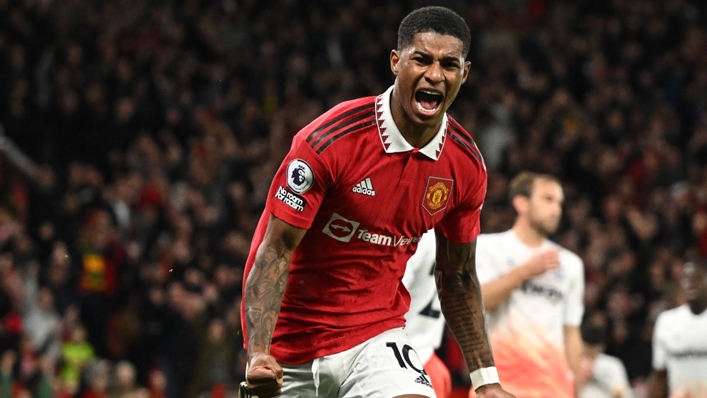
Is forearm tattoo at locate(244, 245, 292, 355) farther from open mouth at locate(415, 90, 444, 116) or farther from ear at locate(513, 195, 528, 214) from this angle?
ear at locate(513, 195, 528, 214)

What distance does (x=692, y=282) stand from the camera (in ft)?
28.2

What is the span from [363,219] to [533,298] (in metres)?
3.13

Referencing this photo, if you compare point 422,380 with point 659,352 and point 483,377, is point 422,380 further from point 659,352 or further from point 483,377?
point 659,352

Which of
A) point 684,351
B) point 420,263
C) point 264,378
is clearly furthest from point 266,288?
point 684,351

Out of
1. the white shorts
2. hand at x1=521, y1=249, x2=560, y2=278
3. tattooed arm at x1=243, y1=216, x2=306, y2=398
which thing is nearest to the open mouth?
tattooed arm at x1=243, y1=216, x2=306, y2=398

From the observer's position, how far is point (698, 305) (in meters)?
8.63

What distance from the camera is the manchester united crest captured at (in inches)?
171

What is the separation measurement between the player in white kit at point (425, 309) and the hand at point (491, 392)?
2.04 m

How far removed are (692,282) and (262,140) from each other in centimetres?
741

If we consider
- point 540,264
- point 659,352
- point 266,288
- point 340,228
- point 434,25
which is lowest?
point 266,288

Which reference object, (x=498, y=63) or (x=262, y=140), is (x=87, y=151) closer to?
(x=262, y=140)

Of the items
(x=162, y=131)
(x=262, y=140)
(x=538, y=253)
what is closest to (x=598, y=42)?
(x=262, y=140)

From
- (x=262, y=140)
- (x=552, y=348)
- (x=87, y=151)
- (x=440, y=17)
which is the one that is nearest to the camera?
(x=440, y=17)

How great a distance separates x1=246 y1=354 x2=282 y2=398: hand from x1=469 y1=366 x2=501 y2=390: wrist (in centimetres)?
112
